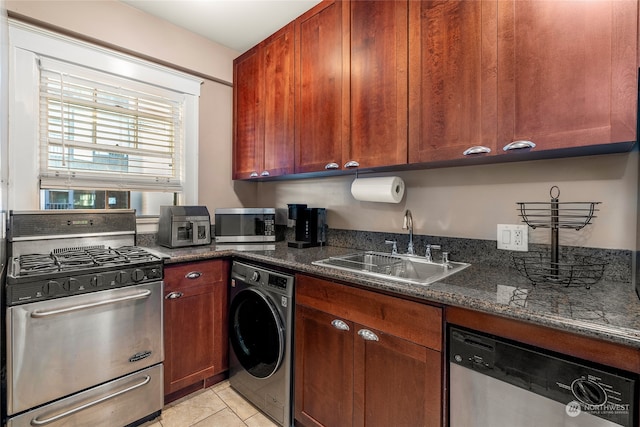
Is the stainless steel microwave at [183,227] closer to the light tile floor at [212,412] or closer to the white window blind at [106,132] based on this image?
the white window blind at [106,132]

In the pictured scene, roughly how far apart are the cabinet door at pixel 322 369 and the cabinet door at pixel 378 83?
88 centimetres

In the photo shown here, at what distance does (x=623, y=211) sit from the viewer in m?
1.21

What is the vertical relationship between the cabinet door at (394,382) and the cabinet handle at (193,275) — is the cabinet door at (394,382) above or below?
below

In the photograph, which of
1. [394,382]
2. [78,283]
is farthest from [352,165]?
[78,283]

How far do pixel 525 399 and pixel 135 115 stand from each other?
2.70m

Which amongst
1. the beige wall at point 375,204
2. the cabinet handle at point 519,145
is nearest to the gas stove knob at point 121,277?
the beige wall at point 375,204

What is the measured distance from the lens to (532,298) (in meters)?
0.97

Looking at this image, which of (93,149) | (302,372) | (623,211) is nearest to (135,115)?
(93,149)

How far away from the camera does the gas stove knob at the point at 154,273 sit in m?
1.60

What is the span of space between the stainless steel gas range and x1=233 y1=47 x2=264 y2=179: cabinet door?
1075mm

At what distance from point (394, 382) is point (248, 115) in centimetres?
216

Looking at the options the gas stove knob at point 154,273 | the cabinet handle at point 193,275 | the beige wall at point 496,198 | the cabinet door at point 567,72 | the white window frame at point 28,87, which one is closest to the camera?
the cabinet door at point 567,72

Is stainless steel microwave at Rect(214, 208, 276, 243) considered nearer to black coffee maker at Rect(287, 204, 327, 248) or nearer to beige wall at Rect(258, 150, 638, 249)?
black coffee maker at Rect(287, 204, 327, 248)

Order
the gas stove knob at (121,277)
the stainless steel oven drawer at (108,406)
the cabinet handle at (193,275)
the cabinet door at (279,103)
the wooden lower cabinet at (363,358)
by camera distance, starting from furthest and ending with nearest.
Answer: the cabinet door at (279,103) < the cabinet handle at (193,275) < the gas stove knob at (121,277) < the stainless steel oven drawer at (108,406) < the wooden lower cabinet at (363,358)
